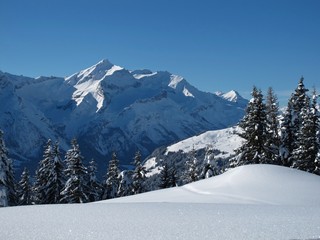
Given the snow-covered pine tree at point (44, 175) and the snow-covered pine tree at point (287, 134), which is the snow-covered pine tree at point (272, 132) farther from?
the snow-covered pine tree at point (44, 175)

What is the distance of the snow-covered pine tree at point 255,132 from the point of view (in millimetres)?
33000

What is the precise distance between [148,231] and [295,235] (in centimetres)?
211

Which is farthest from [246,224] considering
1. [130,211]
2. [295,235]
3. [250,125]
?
[250,125]

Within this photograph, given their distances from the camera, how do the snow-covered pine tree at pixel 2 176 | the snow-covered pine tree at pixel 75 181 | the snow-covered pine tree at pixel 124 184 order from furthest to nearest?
the snow-covered pine tree at pixel 124 184 → the snow-covered pine tree at pixel 75 181 → the snow-covered pine tree at pixel 2 176

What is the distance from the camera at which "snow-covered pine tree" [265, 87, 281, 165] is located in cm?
3347

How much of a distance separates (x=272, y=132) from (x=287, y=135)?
1.55m

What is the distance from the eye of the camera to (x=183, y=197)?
1223cm

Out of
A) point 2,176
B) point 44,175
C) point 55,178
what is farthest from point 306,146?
point 44,175

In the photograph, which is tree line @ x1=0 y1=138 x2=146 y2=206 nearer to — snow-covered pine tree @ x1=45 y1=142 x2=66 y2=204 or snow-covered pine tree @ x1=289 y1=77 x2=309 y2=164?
snow-covered pine tree @ x1=45 y1=142 x2=66 y2=204

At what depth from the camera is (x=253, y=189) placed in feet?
40.3

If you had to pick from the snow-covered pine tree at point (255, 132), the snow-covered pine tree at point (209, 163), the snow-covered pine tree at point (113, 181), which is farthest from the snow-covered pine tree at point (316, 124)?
the snow-covered pine tree at point (113, 181)

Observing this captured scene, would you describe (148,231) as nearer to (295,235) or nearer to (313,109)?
(295,235)

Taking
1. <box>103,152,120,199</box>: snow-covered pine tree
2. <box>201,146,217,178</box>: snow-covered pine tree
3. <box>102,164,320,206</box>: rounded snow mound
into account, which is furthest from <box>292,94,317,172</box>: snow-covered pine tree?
<box>103,152,120,199</box>: snow-covered pine tree

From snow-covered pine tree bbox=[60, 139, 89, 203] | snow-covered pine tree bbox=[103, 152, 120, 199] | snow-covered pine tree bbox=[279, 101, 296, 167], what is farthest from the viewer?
snow-covered pine tree bbox=[103, 152, 120, 199]
